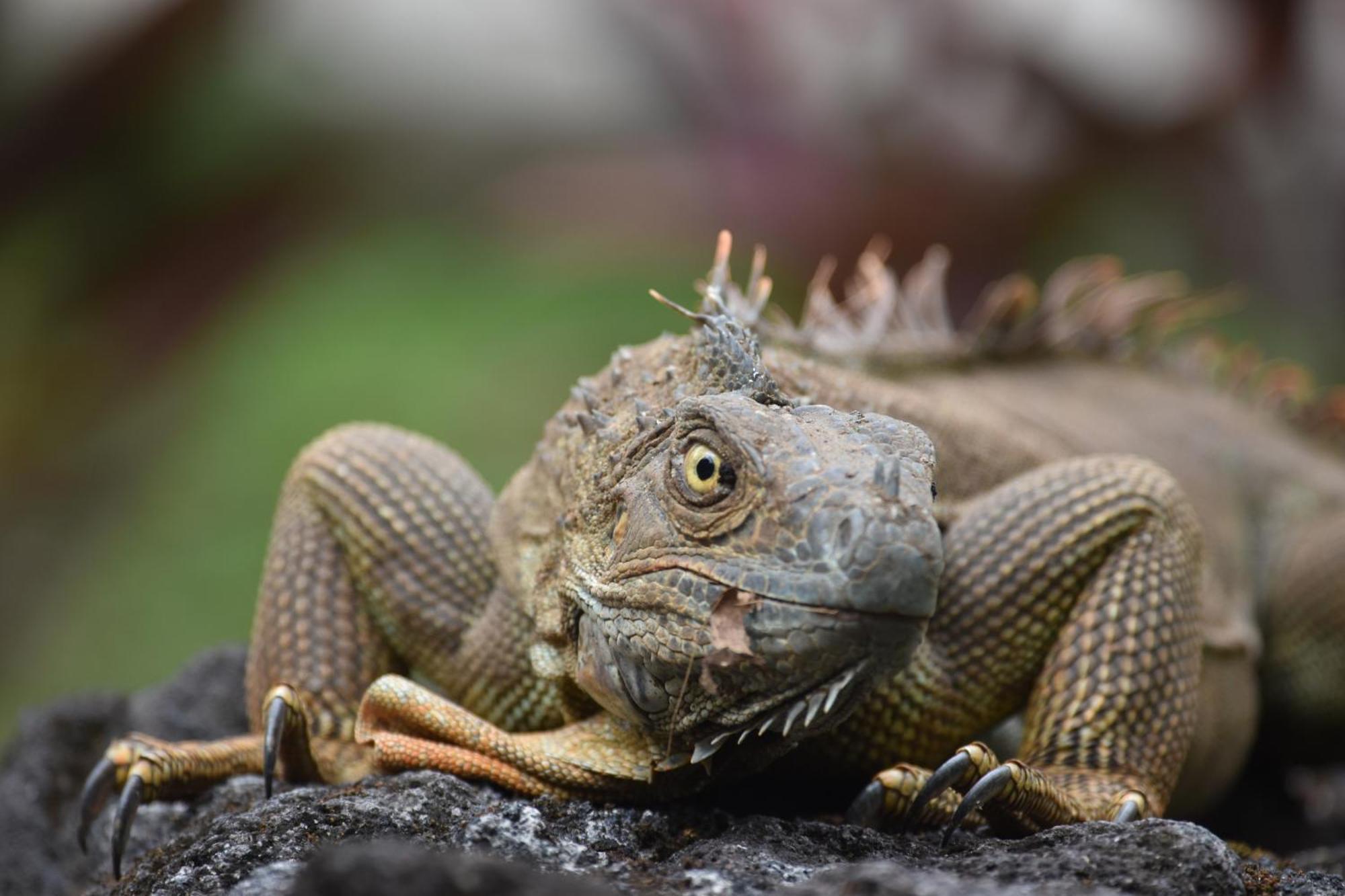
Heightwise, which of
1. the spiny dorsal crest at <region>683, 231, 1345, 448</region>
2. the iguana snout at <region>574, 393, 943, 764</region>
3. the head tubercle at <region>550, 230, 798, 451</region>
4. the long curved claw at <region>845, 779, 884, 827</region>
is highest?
the spiny dorsal crest at <region>683, 231, 1345, 448</region>

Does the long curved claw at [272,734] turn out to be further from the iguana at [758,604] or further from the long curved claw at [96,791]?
the long curved claw at [96,791]

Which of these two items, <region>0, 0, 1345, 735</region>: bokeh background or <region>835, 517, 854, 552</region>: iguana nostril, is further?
<region>0, 0, 1345, 735</region>: bokeh background

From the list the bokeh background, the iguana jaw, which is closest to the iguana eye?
the iguana jaw

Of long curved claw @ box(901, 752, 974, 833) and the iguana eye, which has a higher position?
the iguana eye

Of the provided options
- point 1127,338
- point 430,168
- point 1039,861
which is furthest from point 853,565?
point 430,168

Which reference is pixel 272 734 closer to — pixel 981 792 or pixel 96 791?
pixel 96 791

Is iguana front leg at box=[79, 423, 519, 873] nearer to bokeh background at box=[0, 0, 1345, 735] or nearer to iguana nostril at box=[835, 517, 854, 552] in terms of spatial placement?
iguana nostril at box=[835, 517, 854, 552]

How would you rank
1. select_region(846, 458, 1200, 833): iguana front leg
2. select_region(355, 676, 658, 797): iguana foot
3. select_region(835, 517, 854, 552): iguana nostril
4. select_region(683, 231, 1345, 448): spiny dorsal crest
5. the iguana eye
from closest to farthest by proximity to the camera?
select_region(835, 517, 854, 552): iguana nostril, the iguana eye, select_region(355, 676, 658, 797): iguana foot, select_region(846, 458, 1200, 833): iguana front leg, select_region(683, 231, 1345, 448): spiny dorsal crest

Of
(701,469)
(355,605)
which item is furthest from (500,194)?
(701,469)
